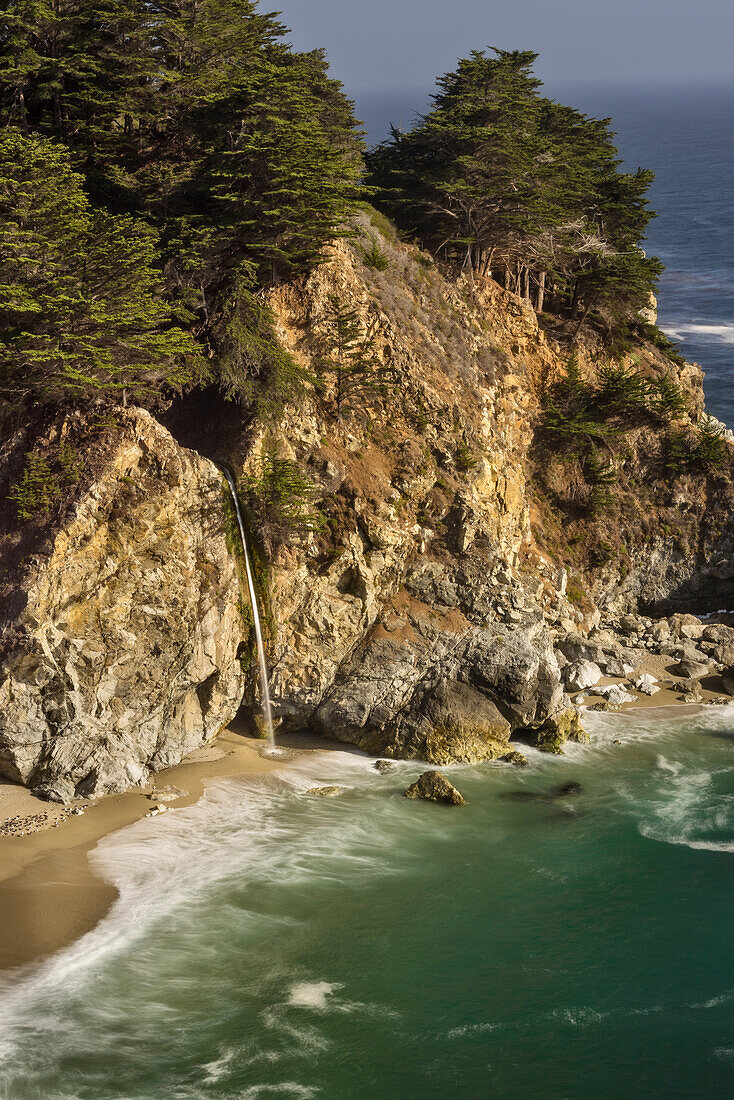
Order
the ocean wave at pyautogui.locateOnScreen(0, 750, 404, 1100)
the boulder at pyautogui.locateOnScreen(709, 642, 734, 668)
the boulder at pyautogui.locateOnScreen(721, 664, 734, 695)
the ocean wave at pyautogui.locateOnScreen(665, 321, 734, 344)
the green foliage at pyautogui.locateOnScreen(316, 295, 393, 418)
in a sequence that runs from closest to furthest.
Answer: the ocean wave at pyautogui.locateOnScreen(0, 750, 404, 1100) < the green foliage at pyautogui.locateOnScreen(316, 295, 393, 418) < the boulder at pyautogui.locateOnScreen(721, 664, 734, 695) < the boulder at pyautogui.locateOnScreen(709, 642, 734, 668) < the ocean wave at pyautogui.locateOnScreen(665, 321, 734, 344)

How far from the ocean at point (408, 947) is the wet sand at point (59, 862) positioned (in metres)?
0.48

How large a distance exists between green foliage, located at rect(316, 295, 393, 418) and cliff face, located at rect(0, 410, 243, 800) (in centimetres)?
608

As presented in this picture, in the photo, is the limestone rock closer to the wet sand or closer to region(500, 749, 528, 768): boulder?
region(500, 749, 528, 768): boulder

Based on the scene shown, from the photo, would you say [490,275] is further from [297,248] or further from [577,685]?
[577,685]

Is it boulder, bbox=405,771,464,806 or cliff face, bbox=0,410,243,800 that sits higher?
cliff face, bbox=0,410,243,800

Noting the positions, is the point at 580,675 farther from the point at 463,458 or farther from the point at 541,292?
the point at 541,292

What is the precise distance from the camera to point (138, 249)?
24750 millimetres

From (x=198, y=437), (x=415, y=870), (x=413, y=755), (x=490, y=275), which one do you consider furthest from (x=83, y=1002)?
(x=490, y=275)

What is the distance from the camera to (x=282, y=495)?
26.2 m

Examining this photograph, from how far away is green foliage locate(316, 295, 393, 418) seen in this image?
97.6 ft

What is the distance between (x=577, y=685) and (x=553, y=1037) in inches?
586

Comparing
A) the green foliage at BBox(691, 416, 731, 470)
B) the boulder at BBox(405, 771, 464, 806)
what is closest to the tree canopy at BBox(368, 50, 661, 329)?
the green foliage at BBox(691, 416, 731, 470)

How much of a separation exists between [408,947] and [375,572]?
38.7 ft

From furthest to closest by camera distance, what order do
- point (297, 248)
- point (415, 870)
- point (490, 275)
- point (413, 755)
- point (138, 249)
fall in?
point (490, 275)
point (297, 248)
point (413, 755)
point (138, 249)
point (415, 870)
